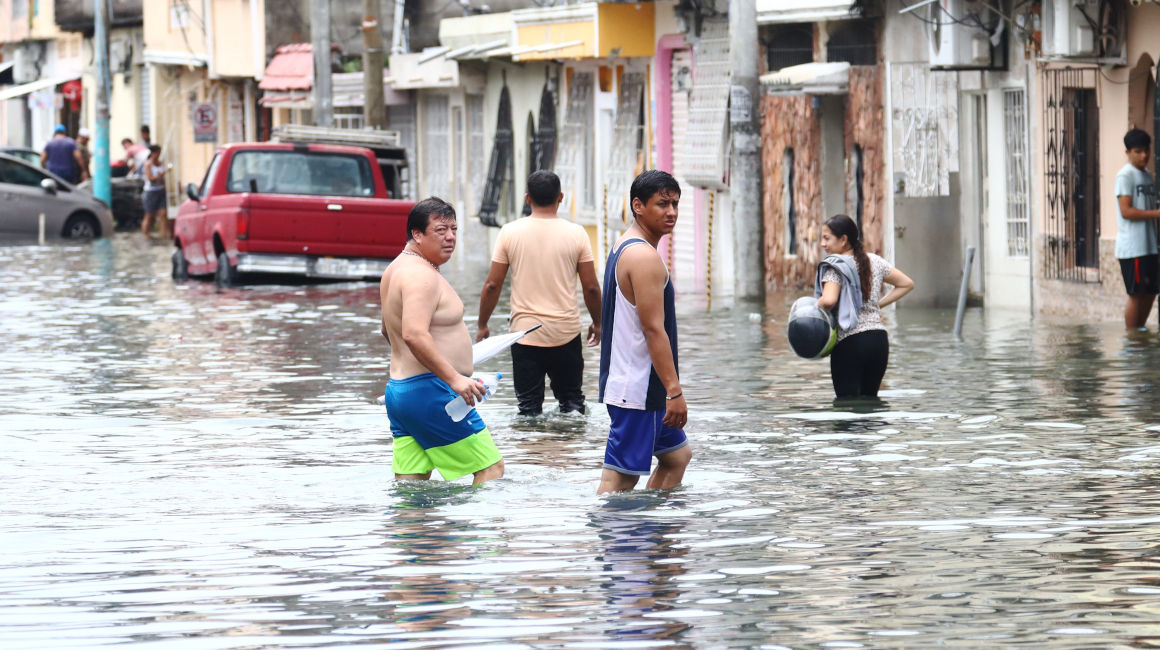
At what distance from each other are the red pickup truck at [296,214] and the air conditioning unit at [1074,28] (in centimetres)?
875

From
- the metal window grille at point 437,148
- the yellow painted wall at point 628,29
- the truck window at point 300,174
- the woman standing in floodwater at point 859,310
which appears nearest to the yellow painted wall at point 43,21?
the metal window grille at point 437,148

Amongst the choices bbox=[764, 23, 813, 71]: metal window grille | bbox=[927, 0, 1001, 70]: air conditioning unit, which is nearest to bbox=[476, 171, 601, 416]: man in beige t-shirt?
bbox=[927, 0, 1001, 70]: air conditioning unit

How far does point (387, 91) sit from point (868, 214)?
18852 millimetres

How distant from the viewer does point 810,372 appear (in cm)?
1653

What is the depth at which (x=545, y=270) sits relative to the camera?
521 inches

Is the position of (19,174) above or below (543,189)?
above

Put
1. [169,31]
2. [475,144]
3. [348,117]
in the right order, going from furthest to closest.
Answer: [169,31], [348,117], [475,144]

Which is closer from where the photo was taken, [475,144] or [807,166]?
[807,166]

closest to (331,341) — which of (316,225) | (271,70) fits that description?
(316,225)

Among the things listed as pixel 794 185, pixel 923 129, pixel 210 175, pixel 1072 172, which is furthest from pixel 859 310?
pixel 210 175

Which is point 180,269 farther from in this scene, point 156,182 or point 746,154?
point 156,182

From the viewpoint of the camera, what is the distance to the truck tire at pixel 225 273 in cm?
2715

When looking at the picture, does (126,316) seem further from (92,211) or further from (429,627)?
(92,211)

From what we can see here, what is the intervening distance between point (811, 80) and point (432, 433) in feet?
50.5
